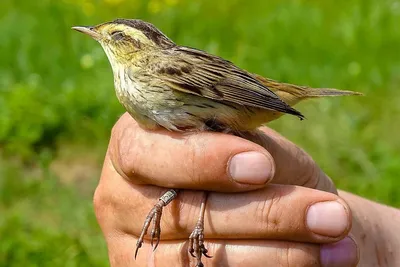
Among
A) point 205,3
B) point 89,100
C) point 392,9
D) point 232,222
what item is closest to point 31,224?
point 89,100

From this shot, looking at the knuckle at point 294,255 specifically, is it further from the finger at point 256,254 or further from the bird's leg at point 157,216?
the bird's leg at point 157,216

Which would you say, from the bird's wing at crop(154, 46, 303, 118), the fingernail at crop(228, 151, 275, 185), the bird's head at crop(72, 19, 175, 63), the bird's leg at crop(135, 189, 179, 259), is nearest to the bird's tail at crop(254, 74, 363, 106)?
the bird's wing at crop(154, 46, 303, 118)

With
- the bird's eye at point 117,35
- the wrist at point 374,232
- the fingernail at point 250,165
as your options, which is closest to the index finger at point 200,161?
the fingernail at point 250,165

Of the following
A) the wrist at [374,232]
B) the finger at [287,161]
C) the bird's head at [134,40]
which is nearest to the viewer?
the bird's head at [134,40]

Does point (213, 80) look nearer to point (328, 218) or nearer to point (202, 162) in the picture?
point (202, 162)

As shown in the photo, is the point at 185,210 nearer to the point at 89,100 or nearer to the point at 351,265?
the point at 351,265

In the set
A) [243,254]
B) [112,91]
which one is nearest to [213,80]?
[243,254]
